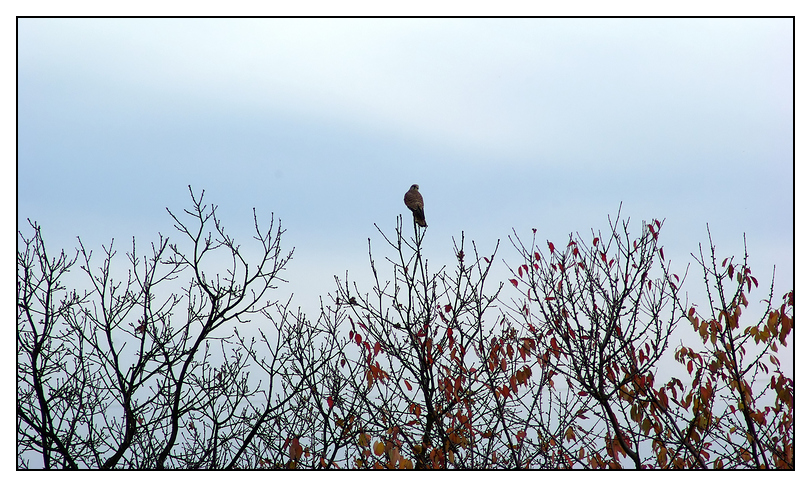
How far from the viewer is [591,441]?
479 centimetres

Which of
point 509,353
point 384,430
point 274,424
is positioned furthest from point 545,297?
point 274,424

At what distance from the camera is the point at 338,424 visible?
5457 mm

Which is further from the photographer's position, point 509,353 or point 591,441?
point 509,353

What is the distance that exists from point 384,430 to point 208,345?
1900 mm

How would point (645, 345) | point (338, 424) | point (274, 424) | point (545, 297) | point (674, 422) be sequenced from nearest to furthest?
1. point (674, 422)
2. point (645, 345)
3. point (545, 297)
4. point (338, 424)
5. point (274, 424)

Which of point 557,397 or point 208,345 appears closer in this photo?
point 557,397

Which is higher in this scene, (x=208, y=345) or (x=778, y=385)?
(x=208, y=345)

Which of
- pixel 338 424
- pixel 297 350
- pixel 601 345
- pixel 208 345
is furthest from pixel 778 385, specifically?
pixel 208 345

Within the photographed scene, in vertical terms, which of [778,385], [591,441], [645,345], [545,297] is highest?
[545,297]

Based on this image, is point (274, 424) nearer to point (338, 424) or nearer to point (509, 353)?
point (338, 424)

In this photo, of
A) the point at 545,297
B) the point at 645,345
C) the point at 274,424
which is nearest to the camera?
the point at 645,345

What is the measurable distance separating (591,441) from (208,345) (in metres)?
3.38

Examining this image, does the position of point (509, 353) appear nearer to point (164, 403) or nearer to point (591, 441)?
point (591, 441)

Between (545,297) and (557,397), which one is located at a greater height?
(545,297)
